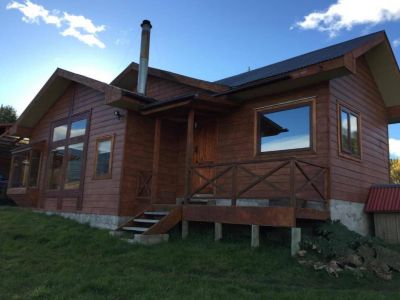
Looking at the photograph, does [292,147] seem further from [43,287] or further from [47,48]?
[47,48]

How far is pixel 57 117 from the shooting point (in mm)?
14820

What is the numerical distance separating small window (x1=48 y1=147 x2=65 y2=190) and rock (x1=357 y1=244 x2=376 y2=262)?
10172 millimetres

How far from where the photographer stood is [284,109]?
9.52 meters

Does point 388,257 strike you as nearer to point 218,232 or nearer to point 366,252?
point 366,252

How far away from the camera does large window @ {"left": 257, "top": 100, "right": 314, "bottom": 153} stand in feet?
29.9

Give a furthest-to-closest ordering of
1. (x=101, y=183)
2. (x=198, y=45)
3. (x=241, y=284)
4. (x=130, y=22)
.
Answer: (x=198, y=45), (x=130, y=22), (x=101, y=183), (x=241, y=284)

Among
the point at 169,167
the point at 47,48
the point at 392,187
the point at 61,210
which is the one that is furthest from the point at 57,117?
the point at 392,187

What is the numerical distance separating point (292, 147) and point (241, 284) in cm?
419

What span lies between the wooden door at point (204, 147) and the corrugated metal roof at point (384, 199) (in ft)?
13.8

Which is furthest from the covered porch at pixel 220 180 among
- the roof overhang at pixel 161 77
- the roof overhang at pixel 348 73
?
the roof overhang at pixel 348 73

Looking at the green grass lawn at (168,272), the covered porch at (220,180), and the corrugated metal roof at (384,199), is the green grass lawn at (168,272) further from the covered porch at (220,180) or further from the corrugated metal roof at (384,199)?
the corrugated metal roof at (384,199)

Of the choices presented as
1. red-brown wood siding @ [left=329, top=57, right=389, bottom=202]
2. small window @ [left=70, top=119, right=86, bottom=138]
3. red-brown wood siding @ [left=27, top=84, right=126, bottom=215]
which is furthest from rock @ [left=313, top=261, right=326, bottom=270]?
small window @ [left=70, top=119, right=86, bottom=138]

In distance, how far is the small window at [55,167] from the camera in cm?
1391

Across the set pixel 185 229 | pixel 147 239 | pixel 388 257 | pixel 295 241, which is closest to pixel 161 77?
pixel 185 229
